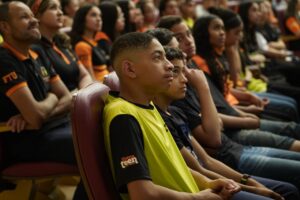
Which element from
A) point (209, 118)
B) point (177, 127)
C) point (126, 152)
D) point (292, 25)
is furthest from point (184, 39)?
point (292, 25)

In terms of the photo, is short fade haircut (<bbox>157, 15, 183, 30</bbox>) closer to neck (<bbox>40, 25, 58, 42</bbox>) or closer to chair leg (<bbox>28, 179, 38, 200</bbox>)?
neck (<bbox>40, 25, 58, 42</bbox>)

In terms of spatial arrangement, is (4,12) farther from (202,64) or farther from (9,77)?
(202,64)

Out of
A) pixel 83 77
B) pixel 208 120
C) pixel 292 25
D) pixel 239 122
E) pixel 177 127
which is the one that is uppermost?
pixel 177 127

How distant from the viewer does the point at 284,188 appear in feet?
6.04

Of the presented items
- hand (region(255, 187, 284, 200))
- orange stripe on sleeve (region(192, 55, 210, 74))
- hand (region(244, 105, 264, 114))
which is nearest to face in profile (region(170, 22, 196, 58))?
orange stripe on sleeve (region(192, 55, 210, 74))

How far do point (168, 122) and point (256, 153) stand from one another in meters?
0.65

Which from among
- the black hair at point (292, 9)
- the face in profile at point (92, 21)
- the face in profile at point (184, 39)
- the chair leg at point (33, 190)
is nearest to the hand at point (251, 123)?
the face in profile at point (184, 39)

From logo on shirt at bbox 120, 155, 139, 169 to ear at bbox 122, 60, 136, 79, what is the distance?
27 centimetres

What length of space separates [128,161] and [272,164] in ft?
3.15

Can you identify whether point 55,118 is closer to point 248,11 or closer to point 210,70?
point 210,70

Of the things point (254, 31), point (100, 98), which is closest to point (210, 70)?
point (100, 98)

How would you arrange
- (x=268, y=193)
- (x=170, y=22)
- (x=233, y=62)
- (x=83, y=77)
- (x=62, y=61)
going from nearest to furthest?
(x=268, y=193) → (x=170, y=22) → (x=62, y=61) → (x=83, y=77) → (x=233, y=62)

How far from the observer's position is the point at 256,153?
2133 millimetres

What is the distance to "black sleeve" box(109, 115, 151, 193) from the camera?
48.7 inches
